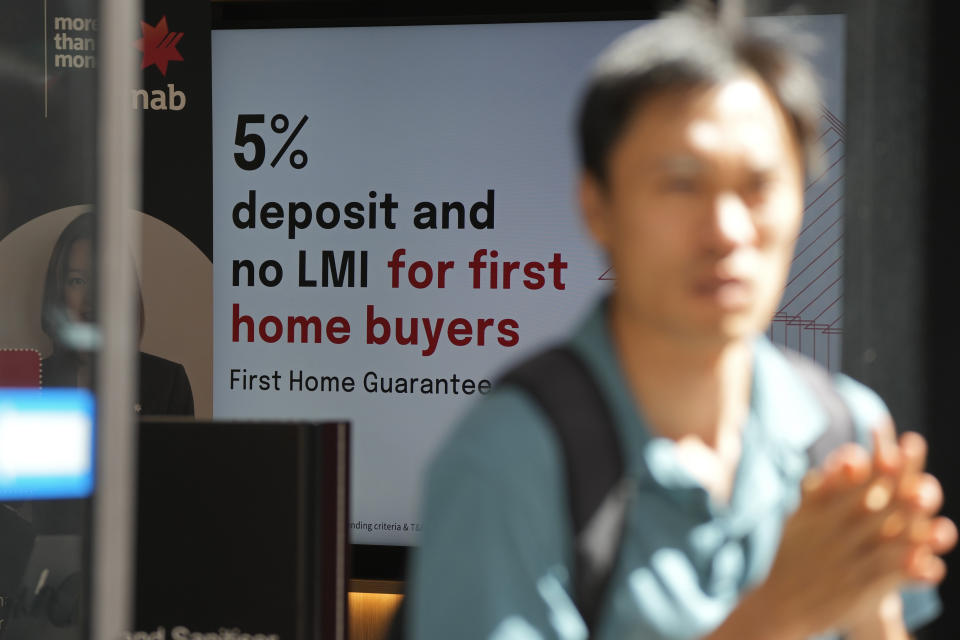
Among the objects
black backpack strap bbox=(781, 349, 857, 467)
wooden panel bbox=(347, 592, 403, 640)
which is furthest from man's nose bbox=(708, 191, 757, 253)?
wooden panel bbox=(347, 592, 403, 640)

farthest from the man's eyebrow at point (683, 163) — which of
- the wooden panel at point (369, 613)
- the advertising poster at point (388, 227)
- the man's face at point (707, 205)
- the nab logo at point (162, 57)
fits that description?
the nab logo at point (162, 57)

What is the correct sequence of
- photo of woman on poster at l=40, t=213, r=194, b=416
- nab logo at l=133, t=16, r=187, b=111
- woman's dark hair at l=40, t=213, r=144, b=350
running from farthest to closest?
nab logo at l=133, t=16, r=187, b=111 < woman's dark hair at l=40, t=213, r=144, b=350 < photo of woman on poster at l=40, t=213, r=194, b=416

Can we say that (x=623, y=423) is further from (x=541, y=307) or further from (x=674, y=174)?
(x=541, y=307)

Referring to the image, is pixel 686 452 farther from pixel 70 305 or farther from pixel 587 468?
pixel 70 305

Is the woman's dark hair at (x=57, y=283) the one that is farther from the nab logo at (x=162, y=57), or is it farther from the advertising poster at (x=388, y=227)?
the nab logo at (x=162, y=57)

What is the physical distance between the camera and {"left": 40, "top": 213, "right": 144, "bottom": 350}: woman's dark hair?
1090mm

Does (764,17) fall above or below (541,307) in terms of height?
above

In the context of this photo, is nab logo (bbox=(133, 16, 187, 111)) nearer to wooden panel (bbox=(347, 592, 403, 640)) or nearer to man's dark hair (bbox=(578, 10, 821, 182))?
wooden panel (bbox=(347, 592, 403, 640))

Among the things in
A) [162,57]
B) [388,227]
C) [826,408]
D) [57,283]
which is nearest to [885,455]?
[826,408]

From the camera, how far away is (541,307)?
8.95ft

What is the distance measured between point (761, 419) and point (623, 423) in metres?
0.08

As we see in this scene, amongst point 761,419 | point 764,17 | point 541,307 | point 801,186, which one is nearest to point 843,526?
point 761,419

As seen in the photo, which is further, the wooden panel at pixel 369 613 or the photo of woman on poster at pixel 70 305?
the wooden panel at pixel 369 613

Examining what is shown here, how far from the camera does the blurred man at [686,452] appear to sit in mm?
560
